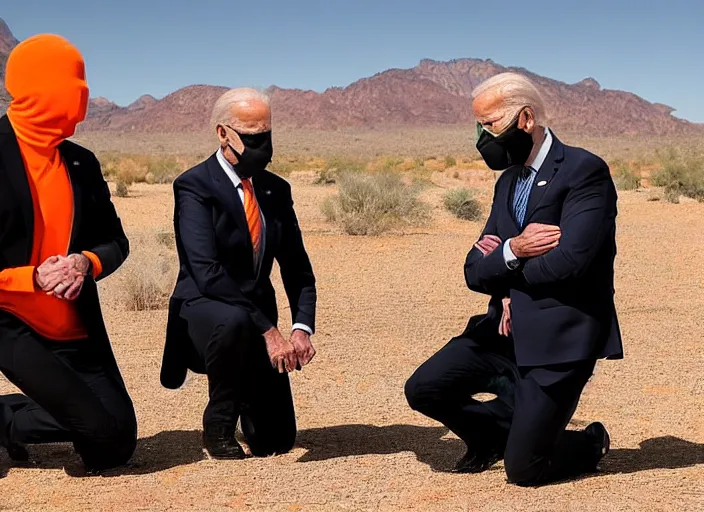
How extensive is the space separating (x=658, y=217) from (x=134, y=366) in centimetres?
1349

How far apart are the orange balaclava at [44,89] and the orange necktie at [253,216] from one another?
929mm

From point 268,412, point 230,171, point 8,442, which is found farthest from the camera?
point 268,412

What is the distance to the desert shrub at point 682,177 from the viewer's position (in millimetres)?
23578

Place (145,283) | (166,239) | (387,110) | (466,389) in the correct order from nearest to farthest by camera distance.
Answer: (466,389) → (145,283) → (166,239) → (387,110)

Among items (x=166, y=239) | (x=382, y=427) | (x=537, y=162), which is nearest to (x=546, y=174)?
(x=537, y=162)

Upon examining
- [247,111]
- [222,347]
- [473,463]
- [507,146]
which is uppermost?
[247,111]

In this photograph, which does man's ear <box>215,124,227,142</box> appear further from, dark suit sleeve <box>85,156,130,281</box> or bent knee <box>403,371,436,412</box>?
bent knee <box>403,371,436,412</box>

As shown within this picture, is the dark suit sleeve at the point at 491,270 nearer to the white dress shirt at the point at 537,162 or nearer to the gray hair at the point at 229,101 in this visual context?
the white dress shirt at the point at 537,162

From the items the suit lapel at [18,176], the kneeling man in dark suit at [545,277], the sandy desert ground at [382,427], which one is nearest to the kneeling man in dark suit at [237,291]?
the sandy desert ground at [382,427]

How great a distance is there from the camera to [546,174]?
182 inches

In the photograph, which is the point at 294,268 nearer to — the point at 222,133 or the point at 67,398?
the point at 222,133

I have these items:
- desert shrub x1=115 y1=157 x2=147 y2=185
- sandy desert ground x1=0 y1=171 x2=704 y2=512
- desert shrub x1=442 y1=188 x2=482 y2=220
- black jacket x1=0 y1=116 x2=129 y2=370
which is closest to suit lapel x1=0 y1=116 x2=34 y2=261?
black jacket x1=0 y1=116 x2=129 y2=370

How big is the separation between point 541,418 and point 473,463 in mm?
551

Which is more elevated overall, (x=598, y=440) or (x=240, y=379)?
(x=240, y=379)
